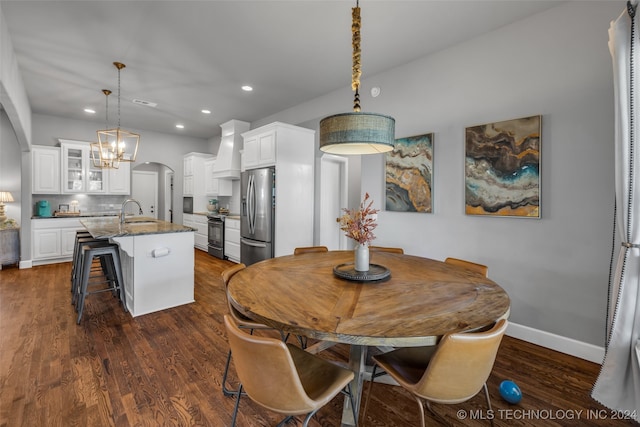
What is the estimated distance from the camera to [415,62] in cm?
340

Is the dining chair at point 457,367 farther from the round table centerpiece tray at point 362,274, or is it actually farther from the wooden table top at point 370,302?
the round table centerpiece tray at point 362,274

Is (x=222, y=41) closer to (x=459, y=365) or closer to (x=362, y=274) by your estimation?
(x=362, y=274)

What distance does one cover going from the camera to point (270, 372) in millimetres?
1132

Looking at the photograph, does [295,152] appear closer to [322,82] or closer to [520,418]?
[322,82]

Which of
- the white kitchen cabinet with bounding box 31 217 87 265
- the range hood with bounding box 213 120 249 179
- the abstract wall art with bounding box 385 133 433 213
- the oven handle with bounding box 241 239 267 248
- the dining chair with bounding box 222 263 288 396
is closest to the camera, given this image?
the dining chair with bounding box 222 263 288 396

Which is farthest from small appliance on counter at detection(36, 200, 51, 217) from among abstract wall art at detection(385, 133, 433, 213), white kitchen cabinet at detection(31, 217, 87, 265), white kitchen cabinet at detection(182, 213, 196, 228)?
abstract wall art at detection(385, 133, 433, 213)

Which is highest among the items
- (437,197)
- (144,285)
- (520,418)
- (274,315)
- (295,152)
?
(295,152)

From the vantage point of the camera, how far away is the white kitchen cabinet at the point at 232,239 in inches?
221

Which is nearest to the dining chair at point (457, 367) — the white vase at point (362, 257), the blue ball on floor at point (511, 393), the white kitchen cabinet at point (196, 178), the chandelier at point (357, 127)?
the white vase at point (362, 257)

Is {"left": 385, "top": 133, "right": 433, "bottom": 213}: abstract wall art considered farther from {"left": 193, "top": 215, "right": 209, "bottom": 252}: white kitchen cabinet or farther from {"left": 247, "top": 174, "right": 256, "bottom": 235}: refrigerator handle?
{"left": 193, "top": 215, "right": 209, "bottom": 252}: white kitchen cabinet

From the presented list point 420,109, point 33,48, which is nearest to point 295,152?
point 420,109

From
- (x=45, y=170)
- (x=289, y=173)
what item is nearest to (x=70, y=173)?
(x=45, y=170)

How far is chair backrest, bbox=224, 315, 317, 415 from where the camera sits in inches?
43.2

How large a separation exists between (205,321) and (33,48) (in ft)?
11.5
